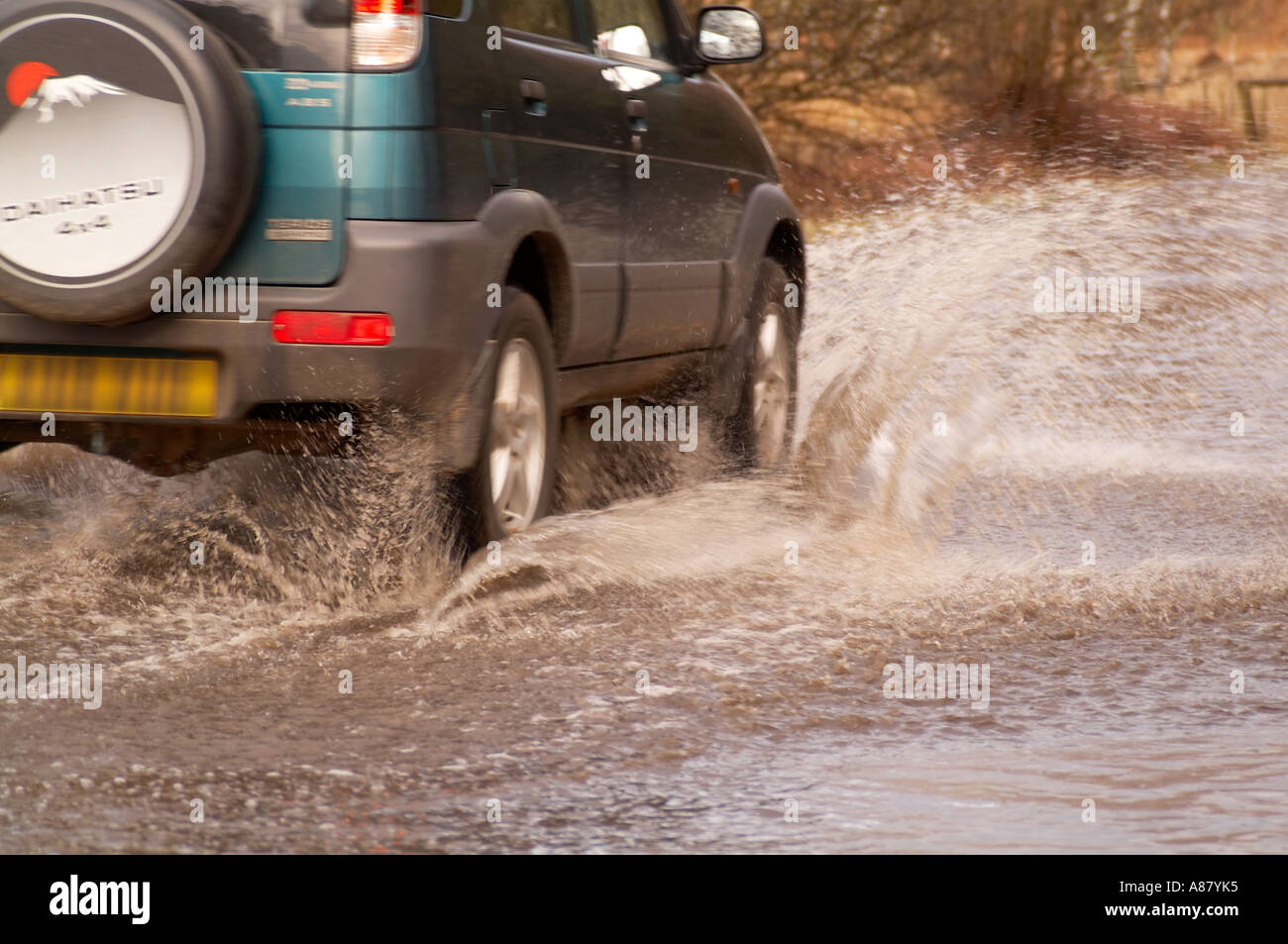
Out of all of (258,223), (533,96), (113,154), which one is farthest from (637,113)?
(113,154)

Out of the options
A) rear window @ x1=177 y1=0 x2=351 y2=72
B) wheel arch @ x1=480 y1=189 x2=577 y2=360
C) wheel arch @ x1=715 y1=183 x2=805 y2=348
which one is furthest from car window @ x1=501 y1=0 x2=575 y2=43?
wheel arch @ x1=715 y1=183 x2=805 y2=348

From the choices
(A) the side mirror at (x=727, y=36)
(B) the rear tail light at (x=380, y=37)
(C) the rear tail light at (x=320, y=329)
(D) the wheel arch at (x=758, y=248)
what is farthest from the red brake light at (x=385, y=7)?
(D) the wheel arch at (x=758, y=248)

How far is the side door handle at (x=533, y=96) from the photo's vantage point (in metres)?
5.42

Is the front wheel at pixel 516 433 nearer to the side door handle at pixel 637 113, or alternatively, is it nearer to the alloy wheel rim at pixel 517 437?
the alloy wheel rim at pixel 517 437

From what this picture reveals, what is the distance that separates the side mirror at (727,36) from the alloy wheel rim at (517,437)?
200cm

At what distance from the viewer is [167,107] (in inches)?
186

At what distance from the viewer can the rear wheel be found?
750 centimetres

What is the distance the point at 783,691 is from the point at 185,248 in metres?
1.82

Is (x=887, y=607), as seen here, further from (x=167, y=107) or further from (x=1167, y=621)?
(x=167, y=107)

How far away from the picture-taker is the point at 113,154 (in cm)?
478

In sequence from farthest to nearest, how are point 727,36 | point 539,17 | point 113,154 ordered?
point 727,36
point 539,17
point 113,154

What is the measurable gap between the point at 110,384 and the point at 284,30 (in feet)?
3.31

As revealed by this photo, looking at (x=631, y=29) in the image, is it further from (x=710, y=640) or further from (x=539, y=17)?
(x=710, y=640)

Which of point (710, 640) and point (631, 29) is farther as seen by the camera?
point (631, 29)
